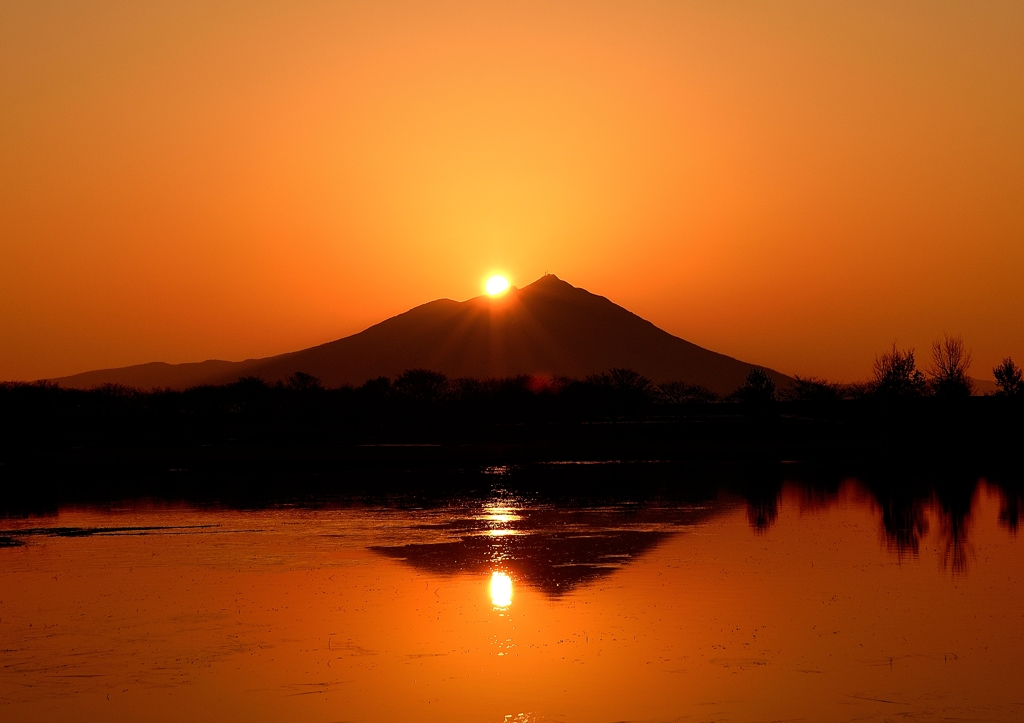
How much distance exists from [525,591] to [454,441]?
266 feet

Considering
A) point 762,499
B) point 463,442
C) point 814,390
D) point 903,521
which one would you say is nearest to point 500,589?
point 903,521

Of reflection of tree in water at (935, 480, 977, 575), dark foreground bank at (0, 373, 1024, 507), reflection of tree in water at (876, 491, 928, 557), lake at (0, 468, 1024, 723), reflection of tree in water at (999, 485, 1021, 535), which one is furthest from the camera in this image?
dark foreground bank at (0, 373, 1024, 507)

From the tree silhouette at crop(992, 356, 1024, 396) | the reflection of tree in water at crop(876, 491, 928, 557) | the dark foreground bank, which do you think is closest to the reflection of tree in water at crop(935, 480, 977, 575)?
the reflection of tree in water at crop(876, 491, 928, 557)

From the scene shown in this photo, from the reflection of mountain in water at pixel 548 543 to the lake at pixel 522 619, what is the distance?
13 centimetres

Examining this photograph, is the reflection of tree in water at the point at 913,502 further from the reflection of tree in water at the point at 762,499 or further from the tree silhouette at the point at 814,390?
the tree silhouette at the point at 814,390

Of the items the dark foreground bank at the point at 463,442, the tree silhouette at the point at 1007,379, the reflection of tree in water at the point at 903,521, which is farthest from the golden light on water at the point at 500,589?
the tree silhouette at the point at 1007,379

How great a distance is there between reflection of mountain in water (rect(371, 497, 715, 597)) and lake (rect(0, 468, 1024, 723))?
13cm

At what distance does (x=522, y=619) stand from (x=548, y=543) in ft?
35.4

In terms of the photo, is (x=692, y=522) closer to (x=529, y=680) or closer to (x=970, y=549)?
(x=970, y=549)

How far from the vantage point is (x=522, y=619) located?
69.9 feet

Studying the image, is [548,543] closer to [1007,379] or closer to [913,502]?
[913,502]

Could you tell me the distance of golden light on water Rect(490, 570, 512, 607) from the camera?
2311 cm

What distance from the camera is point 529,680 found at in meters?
16.9

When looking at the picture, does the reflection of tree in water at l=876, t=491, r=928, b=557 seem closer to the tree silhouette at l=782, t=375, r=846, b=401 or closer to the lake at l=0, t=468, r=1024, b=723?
the lake at l=0, t=468, r=1024, b=723
